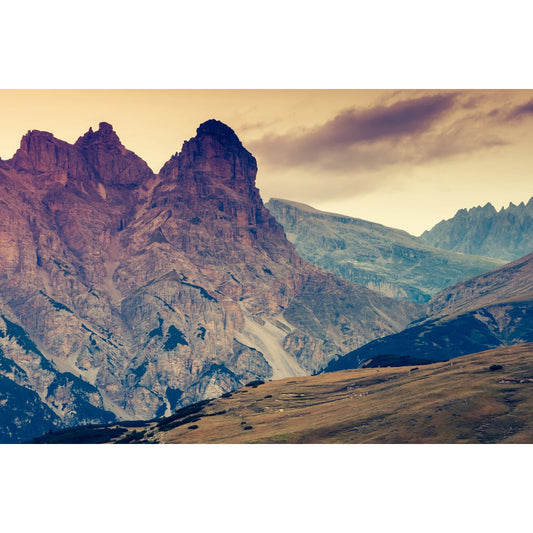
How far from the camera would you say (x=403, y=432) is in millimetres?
193625

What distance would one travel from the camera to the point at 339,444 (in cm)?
19288

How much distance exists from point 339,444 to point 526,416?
45985mm
